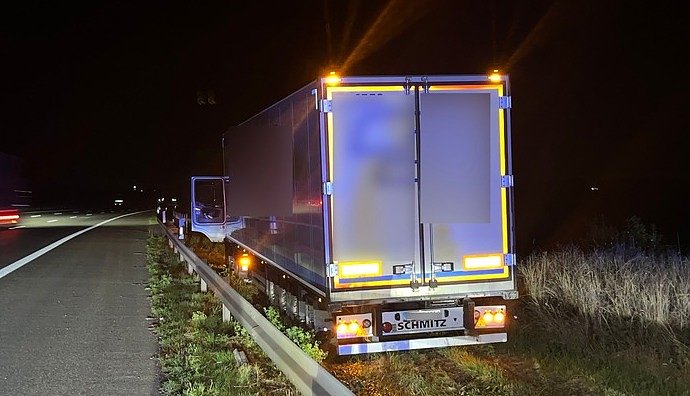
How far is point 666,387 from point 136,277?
32.1 ft

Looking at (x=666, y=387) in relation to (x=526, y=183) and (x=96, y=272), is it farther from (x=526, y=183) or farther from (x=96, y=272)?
(x=526, y=183)

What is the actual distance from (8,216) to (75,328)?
22715 mm

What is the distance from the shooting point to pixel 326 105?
20.5ft

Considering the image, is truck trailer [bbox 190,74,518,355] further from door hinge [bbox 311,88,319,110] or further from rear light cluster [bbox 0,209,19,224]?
rear light cluster [bbox 0,209,19,224]

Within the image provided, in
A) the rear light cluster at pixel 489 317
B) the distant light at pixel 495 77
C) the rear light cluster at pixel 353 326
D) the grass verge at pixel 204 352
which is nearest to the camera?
the grass verge at pixel 204 352

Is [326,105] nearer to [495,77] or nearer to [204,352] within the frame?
[495,77]

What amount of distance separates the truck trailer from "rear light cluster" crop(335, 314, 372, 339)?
0.01 metres

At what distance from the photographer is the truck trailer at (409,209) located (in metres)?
6.33

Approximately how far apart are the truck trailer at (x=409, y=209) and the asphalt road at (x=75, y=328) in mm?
2056

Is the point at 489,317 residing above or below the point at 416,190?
below

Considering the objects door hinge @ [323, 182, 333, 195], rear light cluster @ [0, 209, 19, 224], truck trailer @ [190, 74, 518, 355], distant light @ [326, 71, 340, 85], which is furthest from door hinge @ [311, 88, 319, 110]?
rear light cluster @ [0, 209, 19, 224]

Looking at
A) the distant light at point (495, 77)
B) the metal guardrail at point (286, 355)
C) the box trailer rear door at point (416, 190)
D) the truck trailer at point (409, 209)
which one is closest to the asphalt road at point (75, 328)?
the metal guardrail at point (286, 355)

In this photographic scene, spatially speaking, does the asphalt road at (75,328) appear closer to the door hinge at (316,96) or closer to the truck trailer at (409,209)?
the truck trailer at (409,209)

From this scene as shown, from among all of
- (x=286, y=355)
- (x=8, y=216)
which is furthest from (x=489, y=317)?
(x=8, y=216)
